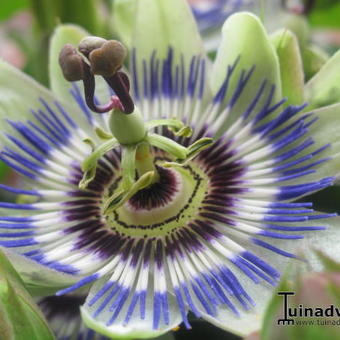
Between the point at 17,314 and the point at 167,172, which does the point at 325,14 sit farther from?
Answer: the point at 17,314

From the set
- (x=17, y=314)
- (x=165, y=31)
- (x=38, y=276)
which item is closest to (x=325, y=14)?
(x=165, y=31)

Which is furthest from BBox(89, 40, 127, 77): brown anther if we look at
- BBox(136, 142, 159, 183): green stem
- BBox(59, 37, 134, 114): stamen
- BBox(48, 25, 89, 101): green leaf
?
BBox(48, 25, 89, 101): green leaf

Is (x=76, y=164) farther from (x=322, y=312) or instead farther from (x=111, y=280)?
(x=322, y=312)

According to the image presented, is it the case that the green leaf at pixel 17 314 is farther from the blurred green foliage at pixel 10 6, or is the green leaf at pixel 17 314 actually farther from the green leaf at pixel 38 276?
the blurred green foliage at pixel 10 6

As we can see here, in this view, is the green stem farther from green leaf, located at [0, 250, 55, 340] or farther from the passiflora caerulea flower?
green leaf, located at [0, 250, 55, 340]

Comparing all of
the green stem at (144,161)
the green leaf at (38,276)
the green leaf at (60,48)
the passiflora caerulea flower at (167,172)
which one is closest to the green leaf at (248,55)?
the passiflora caerulea flower at (167,172)
